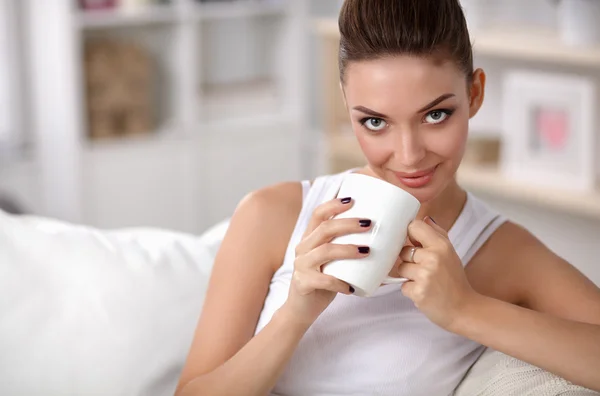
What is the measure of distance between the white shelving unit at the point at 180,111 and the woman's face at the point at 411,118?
2.91 metres

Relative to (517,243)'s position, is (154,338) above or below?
below

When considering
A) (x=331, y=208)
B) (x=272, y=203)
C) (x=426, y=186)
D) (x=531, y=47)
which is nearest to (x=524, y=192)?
(x=531, y=47)

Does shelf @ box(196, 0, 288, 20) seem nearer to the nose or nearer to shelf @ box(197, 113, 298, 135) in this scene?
shelf @ box(197, 113, 298, 135)

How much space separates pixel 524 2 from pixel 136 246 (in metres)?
2.34

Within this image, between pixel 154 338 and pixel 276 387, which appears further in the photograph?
pixel 154 338

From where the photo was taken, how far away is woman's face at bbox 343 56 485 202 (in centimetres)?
121

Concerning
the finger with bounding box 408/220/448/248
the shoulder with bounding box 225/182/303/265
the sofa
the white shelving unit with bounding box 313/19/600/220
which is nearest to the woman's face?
the finger with bounding box 408/220/448/248

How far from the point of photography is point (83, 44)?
163 inches

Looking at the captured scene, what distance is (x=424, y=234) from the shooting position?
3.76 feet

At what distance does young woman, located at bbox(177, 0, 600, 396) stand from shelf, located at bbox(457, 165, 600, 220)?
1574 millimetres

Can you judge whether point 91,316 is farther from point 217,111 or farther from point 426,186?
point 217,111

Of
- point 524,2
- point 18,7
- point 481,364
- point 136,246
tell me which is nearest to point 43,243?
point 136,246

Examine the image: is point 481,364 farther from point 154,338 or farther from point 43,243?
point 43,243

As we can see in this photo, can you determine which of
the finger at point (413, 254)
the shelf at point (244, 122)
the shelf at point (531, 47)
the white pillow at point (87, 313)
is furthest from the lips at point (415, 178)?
the shelf at point (244, 122)
